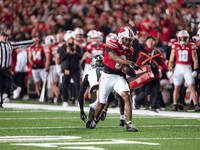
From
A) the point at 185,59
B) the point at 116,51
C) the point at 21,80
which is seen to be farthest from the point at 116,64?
the point at 21,80

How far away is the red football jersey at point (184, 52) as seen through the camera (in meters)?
14.7

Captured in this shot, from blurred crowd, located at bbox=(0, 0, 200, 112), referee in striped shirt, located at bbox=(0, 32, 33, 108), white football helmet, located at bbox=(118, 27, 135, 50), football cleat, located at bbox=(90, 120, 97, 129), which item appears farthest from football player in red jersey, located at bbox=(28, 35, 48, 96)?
white football helmet, located at bbox=(118, 27, 135, 50)

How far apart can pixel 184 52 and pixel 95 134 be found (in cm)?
659

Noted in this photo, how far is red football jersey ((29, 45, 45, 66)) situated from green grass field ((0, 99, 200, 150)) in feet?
22.1

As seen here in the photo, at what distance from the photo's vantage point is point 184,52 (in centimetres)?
1469

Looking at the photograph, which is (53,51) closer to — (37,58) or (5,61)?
(37,58)

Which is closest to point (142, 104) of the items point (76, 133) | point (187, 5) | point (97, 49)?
point (97, 49)

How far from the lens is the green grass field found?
23.5 ft

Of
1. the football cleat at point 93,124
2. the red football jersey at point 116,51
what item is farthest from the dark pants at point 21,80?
the red football jersey at point 116,51

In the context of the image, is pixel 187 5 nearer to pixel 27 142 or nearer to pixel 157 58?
pixel 157 58

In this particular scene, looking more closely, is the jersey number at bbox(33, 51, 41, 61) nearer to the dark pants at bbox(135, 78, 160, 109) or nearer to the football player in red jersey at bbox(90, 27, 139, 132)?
the dark pants at bbox(135, 78, 160, 109)

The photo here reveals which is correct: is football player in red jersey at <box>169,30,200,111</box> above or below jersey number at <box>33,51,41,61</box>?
below

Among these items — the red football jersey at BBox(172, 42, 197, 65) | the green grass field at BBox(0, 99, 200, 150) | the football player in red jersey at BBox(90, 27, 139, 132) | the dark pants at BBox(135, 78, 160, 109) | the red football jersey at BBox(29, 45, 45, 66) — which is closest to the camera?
the green grass field at BBox(0, 99, 200, 150)

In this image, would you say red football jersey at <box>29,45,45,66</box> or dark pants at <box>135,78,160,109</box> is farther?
red football jersey at <box>29,45,45,66</box>
